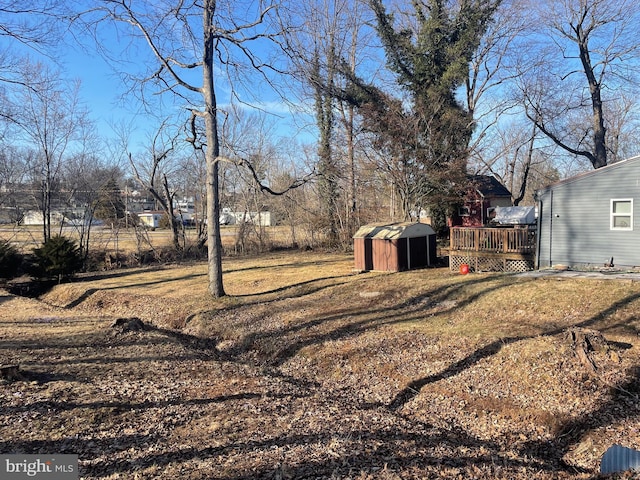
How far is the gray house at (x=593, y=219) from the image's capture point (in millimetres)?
11992

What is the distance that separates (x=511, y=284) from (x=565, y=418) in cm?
608

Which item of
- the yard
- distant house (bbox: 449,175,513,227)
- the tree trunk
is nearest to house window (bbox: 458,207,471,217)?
distant house (bbox: 449,175,513,227)

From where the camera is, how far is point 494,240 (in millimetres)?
13734

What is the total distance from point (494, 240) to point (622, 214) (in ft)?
11.4

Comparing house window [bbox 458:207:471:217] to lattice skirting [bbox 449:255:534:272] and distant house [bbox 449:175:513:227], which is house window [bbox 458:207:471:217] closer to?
distant house [bbox 449:175:513:227]

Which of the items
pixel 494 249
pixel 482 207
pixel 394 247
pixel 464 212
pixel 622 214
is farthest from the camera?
pixel 464 212

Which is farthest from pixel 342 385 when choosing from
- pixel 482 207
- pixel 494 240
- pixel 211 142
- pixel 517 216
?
pixel 482 207

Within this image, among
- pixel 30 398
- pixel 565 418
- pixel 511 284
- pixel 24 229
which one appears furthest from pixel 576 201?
pixel 24 229

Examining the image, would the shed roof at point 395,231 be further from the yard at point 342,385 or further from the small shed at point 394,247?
the yard at point 342,385

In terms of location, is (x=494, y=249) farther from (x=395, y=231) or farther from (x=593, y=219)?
(x=395, y=231)

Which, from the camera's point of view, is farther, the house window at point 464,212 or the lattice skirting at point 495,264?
the house window at point 464,212

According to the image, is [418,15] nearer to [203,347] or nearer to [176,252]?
[176,252]

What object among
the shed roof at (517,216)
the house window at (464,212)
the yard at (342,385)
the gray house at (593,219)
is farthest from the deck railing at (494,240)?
the house window at (464,212)

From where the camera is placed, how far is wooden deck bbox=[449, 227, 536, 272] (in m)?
13.6
